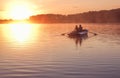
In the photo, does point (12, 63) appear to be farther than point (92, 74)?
Yes

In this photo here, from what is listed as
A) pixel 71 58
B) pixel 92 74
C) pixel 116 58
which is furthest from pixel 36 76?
pixel 116 58

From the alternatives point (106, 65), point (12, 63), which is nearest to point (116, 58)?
point (106, 65)

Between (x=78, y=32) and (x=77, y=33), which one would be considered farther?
(x=78, y=32)

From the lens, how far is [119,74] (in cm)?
1828

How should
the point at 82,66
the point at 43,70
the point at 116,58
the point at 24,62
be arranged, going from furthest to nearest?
the point at 116,58, the point at 24,62, the point at 82,66, the point at 43,70

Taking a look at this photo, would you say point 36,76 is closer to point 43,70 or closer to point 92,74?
point 43,70

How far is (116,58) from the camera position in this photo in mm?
25016

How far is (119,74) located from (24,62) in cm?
785

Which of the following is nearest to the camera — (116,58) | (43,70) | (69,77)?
(69,77)

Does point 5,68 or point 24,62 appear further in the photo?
point 24,62

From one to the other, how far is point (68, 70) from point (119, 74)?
3.38 m

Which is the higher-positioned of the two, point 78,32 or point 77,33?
point 78,32

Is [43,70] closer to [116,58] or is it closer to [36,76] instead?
[36,76]

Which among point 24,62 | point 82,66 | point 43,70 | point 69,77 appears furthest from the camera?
point 24,62
